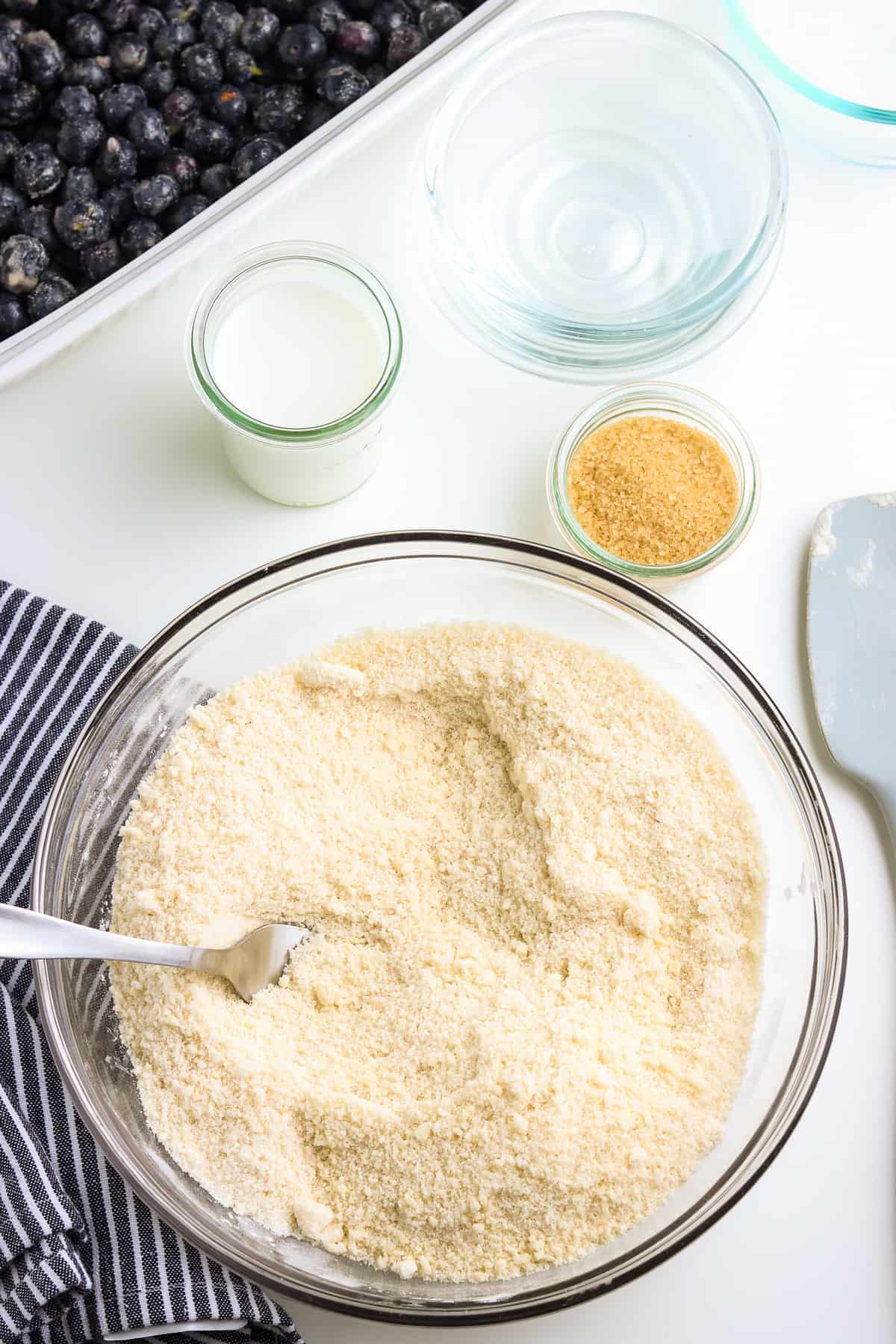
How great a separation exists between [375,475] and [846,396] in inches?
21.6

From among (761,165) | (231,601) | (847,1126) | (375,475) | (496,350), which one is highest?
(761,165)

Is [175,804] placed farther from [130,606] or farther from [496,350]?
[496,350]

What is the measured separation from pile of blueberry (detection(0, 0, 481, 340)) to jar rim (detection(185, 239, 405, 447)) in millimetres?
298

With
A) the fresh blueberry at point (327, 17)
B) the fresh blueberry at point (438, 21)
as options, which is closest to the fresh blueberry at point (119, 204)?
the fresh blueberry at point (327, 17)

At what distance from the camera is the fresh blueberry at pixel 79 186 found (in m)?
1.42

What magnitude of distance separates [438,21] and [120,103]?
1.35 ft

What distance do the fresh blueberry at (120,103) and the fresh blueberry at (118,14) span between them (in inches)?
3.5

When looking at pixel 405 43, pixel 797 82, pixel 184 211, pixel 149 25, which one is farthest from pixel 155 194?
pixel 797 82

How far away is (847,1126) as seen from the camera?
1140 mm

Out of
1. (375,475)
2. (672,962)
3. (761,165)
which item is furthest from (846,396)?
(672,962)

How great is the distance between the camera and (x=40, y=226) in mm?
1426

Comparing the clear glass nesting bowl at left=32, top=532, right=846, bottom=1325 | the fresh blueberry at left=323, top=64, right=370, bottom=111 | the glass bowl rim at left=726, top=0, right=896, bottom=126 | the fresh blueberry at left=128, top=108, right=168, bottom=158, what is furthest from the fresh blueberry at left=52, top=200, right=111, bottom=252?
the glass bowl rim at left=726, top=0, right=896, bottom=126

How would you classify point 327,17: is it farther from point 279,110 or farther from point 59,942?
point 59,942

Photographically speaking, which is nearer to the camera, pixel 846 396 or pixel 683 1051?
pixel 683 1051
